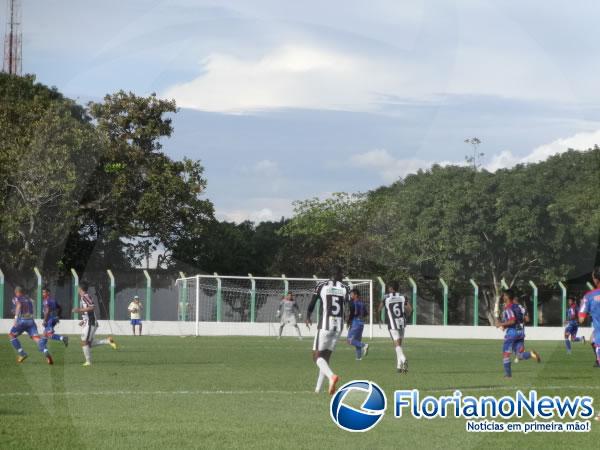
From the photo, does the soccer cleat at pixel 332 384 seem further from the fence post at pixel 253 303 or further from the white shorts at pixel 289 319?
the fence post at pixel 253 303

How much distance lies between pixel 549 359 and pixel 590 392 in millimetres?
13727

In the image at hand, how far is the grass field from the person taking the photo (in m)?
13.5

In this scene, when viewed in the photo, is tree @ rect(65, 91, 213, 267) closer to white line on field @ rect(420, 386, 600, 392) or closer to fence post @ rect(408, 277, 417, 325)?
fence post @ rect(408, 277, 417, 325)

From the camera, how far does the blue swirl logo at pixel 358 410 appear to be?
14.7 metres

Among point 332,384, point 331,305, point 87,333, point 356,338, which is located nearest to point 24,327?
point 87,333

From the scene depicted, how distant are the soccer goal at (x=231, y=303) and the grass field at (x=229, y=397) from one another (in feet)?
61.1

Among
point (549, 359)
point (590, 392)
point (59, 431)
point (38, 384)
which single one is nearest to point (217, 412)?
point (59, 431)

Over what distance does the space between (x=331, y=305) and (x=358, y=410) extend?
15.8ft

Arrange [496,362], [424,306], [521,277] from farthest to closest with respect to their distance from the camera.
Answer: [521,277] → [424,306] → [496,362]

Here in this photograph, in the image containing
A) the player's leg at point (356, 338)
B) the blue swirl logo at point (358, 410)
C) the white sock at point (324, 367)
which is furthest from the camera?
the player's leg at point (356, 338)

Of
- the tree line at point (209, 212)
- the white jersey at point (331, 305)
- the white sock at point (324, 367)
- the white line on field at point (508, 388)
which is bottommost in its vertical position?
the white line on field at point (508, 388)

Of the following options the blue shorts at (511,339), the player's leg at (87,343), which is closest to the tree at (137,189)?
the player's leg at (87,343)

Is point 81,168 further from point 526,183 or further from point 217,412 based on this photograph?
point 217,412

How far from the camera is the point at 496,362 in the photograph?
3066cm
